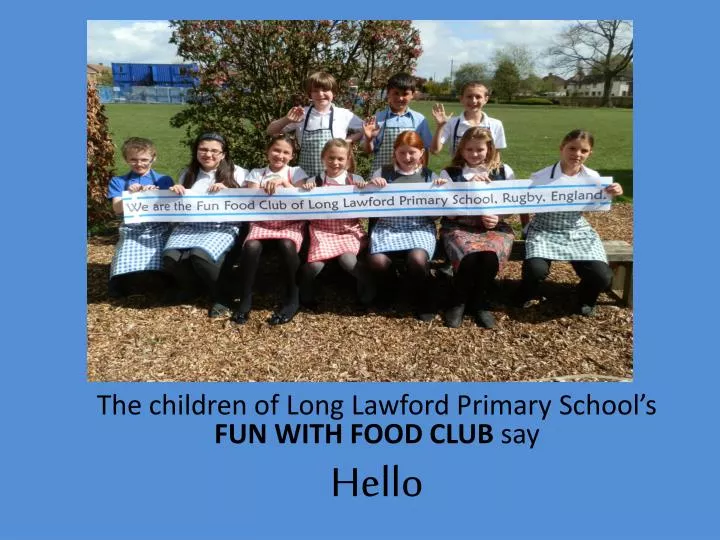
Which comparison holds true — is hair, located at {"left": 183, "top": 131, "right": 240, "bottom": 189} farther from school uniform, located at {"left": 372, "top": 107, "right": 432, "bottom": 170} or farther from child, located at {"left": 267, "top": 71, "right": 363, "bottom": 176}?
school uniform, located at {"left": 372, "top": 107, "right": 432, "bottom": 170}

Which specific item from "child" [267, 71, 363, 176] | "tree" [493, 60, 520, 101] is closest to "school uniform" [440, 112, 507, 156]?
"child" [267, 71, 363, 176]

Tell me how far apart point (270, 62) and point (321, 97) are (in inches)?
59.3

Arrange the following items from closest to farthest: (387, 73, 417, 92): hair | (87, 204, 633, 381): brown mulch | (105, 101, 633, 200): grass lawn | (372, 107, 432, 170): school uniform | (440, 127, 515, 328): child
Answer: (87, 204, 633, 381): brown mulch
(440, 127, 515, 328): child
(387, 73, 417, 92): hair
(372, 107, 432, 170): school uniform
(105, 101, 633, 200): grass lawn

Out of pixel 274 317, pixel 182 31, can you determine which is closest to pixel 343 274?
pixel 274 317

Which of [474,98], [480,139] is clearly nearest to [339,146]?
[480,139]

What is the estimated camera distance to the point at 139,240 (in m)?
4.77

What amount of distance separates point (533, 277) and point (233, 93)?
378 centimetres

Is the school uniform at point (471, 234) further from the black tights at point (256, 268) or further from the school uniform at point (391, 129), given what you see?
the black tights at point (256, 268)

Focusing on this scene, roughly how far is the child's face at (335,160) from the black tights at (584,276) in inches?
66.1

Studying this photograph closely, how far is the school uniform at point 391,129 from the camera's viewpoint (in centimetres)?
484

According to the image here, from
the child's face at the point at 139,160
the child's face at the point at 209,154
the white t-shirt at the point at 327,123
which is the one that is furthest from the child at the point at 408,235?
the child's face at the point at 139,160

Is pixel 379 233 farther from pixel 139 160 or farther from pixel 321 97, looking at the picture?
pixel 139 160

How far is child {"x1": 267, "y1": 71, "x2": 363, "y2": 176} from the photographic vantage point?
4.86 metres

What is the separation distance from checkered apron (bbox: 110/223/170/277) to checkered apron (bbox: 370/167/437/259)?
1787mm
